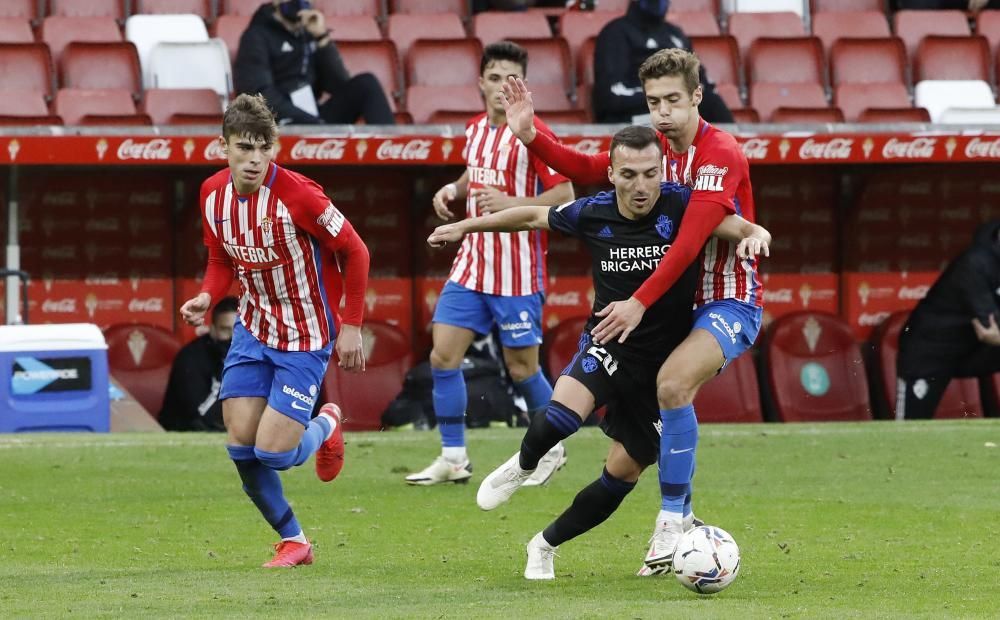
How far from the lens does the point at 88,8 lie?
49.4 feet

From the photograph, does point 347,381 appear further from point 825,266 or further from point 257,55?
point 825,266

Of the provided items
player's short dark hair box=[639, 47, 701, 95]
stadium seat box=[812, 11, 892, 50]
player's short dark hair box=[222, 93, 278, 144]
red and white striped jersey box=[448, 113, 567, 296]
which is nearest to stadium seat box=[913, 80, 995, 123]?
stadium seat box=[812, 11, 892, 50]

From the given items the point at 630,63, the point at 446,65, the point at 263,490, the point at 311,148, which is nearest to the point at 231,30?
the point at 446,65

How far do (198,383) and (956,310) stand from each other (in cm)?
573

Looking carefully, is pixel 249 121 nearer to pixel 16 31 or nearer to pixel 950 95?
pixel 16 31

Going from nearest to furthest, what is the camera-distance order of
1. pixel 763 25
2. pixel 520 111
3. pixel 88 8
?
pixel 520 111, pixel 88 8, pixel 763 25

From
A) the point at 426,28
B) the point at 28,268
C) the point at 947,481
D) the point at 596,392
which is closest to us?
the point at 596,392

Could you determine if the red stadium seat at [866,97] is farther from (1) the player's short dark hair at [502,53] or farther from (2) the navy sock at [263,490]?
(2) the navy sock at [263,490]

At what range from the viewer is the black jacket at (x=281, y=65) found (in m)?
13.0

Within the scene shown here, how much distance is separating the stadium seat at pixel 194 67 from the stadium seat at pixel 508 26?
217 cm

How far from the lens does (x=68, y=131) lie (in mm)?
12414

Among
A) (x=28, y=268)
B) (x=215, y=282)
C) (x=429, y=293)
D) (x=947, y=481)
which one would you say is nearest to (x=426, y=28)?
(x=429, y=293)

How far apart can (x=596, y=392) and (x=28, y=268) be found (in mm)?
8441

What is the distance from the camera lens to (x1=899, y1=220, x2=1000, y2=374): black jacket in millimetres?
13922
